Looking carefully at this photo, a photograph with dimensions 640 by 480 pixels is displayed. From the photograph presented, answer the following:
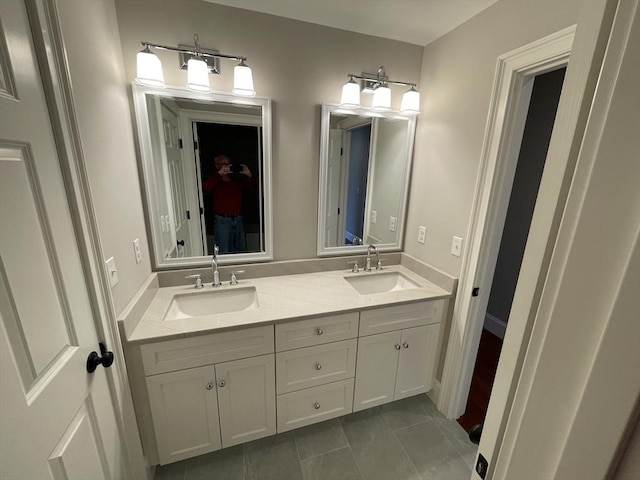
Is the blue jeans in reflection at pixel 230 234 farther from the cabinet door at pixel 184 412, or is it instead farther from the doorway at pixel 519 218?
the doorway at pixel 519 218

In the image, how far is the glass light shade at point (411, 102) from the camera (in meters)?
1.72

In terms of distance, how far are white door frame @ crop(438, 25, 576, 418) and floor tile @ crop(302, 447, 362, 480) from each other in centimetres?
74

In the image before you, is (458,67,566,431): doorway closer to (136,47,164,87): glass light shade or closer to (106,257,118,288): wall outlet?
(106,257,118,288): wall outlet

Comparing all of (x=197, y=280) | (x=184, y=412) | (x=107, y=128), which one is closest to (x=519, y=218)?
(x=197, y=280)

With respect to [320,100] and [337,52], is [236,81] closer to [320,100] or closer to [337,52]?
[320,100]

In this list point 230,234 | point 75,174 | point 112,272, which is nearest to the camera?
point 75,174

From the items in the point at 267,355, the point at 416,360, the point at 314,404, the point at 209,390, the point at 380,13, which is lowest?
the point at 314,404

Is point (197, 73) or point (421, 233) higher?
point (197, 73)

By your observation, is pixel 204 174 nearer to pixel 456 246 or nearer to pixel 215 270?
pixel 215 270

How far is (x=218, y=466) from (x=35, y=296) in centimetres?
135

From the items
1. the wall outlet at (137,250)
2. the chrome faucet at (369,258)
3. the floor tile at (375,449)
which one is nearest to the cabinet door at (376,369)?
the floor tile at (375,449)

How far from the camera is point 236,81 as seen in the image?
4.67 ft

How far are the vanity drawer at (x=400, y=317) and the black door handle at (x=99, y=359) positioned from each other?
1.13 m

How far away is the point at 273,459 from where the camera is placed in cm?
149
